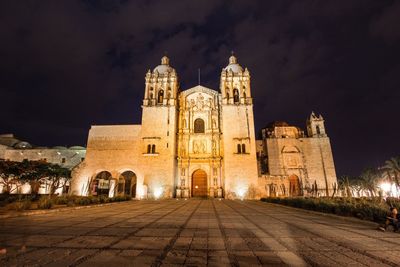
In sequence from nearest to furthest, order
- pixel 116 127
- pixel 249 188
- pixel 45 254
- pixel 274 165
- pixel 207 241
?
pixel 45 254 → pixel 207 241 → pixel 249 188 → pixel 116 127 → pixel 274 165

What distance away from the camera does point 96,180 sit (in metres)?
24.2

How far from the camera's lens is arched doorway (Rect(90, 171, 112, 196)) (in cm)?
2364

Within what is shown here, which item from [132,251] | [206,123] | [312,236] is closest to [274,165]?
[206,123]

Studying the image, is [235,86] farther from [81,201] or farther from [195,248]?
[195,248]

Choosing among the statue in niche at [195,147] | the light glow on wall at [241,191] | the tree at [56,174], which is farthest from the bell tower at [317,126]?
Result: the tree at [56,174]

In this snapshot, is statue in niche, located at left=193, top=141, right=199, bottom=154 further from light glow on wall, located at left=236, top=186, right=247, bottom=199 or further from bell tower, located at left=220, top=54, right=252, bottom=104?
light glow on wall, located at left=236, top=186, right=247, bottom=199

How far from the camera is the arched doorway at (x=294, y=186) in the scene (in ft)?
93.6

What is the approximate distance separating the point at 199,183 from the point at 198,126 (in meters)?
7.61

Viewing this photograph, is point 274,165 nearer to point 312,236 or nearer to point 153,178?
point 153,178

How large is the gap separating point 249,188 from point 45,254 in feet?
72.4

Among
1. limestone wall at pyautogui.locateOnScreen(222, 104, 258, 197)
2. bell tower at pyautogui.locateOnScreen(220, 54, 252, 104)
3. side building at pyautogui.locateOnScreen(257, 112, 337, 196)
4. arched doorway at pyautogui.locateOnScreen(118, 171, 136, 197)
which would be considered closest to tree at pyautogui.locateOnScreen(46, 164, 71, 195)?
arched doorway at pyautogui.locateOnScreen(118, 171, 136, 197)

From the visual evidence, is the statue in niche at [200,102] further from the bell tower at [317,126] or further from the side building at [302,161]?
the bell tower at [317,126]

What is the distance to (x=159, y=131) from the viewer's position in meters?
25.1

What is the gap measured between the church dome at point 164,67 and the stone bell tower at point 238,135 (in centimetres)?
805
